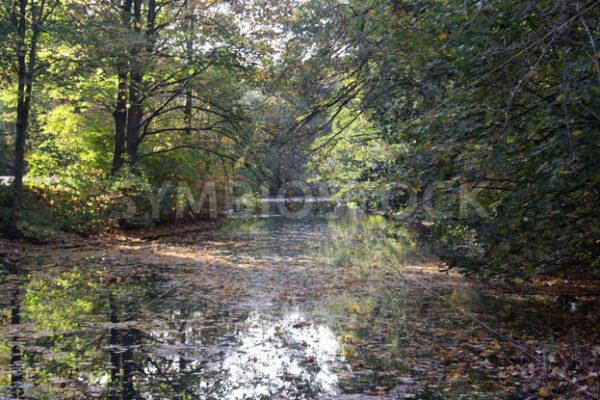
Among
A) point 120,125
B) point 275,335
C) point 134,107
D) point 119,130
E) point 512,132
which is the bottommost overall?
point 275,335

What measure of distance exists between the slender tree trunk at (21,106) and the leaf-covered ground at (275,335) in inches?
75.6

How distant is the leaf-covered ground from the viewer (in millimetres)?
5754

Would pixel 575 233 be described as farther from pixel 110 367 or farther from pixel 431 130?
pixel 110 367

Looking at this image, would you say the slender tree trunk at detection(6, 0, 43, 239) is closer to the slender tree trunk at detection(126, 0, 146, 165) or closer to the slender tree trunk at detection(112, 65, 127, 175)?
the slender tree trunk at detection(126, 0, 146, 165)

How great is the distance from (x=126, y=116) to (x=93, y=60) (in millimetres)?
6111

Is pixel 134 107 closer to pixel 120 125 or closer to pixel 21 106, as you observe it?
pixel 120 125

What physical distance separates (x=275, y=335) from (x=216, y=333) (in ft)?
2.89

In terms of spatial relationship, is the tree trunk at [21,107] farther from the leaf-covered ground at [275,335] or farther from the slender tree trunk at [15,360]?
the slender tree trunk at [15,360]

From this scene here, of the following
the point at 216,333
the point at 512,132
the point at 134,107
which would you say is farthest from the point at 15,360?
the point at 134,107

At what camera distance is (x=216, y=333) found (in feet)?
26.1

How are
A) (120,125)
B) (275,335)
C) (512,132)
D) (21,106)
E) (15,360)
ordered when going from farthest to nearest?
(120,125) → (21,106) → (275,335) → (512,132) → (15,360)

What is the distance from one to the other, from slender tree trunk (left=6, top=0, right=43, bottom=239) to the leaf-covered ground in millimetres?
1919

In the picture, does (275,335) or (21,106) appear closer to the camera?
(275,335)

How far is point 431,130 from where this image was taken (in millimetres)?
8078
